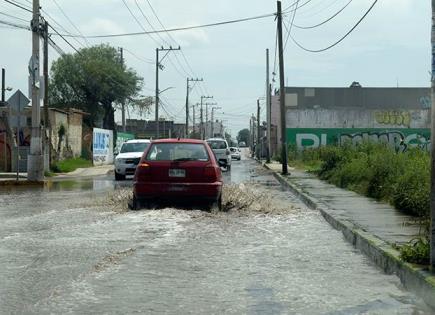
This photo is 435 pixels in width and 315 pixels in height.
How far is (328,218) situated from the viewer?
13.0 metres

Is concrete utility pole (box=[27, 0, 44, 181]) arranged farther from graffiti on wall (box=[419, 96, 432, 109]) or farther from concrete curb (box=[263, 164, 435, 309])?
graffiti on wall (box=[419, 96, 432, 109])

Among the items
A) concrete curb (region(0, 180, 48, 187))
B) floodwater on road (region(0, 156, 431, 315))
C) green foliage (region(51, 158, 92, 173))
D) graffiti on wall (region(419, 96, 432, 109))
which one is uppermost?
graffiti on wall (region(419, 96, 432, 109))

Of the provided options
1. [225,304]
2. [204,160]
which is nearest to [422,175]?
[204,160]

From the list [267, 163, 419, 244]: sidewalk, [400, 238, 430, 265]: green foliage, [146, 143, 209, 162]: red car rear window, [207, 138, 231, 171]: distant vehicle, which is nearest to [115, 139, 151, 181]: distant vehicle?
[267, 163, 419, 244]: sidewalk

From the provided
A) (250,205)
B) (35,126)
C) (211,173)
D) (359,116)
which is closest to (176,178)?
(211,173)

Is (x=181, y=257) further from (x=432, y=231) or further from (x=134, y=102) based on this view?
(x=134, y=102)

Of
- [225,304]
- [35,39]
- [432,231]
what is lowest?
[225,304]

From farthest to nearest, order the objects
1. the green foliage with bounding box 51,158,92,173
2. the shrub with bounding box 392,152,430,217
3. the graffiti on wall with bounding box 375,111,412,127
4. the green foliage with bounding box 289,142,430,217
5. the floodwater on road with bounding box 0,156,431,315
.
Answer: the graffiti on wall with bounding box 375,111,412,127 < the green foliage with bounding box 51,158,92,173 < the green foliage with bounding box 289,142,430,217 < the shrub with bounding box 392,152,430,217 < the floodwater on road with bounding box 0,156,431,315

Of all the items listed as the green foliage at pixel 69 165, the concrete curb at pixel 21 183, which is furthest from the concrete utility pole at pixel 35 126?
the green foliage at pixel 69 165

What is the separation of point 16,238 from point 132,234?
174cm

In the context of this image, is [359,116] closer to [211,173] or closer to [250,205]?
[250,205]

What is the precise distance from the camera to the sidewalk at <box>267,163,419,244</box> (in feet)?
33.3

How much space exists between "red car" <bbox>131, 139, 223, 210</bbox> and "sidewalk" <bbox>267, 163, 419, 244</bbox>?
2.50 metres

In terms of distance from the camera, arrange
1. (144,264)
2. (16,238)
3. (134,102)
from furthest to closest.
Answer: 1. (134,102)
2. (16,238)
3. (144,264)
